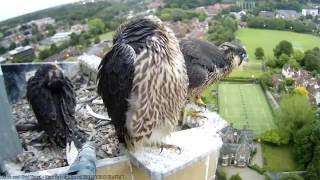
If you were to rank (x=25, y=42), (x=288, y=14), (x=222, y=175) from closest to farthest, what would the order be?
(x=222, y=175) → (x=25, y=42) → (x=288, y=14)

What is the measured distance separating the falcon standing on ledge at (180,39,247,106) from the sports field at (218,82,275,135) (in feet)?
66.0

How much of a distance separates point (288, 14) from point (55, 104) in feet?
198

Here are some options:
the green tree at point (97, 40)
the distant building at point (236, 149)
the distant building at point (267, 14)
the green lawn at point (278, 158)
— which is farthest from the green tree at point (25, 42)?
the distant building at point (267, 14)

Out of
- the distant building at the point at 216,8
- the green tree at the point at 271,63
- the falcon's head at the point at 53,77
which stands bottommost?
the green tree at the point at 271,63

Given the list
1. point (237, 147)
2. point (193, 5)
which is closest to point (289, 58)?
point (237, 147)

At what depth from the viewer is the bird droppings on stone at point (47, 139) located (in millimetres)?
3785

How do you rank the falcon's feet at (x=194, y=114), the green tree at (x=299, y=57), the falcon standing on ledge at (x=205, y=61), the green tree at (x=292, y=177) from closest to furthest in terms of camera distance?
1. the falcon's feet at (x=194, y=114)
2. the falcon standing on ledge at (x=205, y=61)
3. the green tree at (x=292, y=177)
4. the green tree at (x=299, y=57)

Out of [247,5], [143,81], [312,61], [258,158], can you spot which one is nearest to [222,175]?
[258,158]

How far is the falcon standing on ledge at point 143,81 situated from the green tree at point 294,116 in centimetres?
2053

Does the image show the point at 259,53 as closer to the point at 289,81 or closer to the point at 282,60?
the point at 282,60

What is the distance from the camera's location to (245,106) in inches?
1185

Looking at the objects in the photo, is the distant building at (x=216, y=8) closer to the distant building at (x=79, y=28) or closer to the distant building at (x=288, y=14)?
the distant building at (x=288, y=14)

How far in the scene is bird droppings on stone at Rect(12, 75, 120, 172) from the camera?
3.79 m

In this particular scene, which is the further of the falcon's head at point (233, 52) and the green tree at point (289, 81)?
the green tree at point (289, 81)
